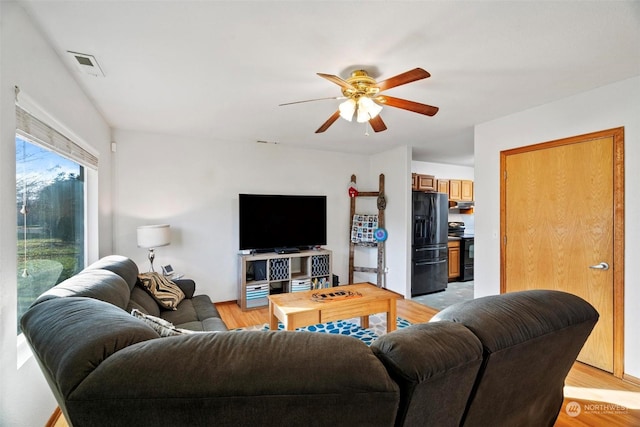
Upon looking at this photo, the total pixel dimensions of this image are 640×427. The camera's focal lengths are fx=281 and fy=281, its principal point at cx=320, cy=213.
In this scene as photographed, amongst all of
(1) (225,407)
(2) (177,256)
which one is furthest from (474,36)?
(2) (177,256)

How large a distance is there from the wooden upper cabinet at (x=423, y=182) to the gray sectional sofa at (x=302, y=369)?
411 centimetres

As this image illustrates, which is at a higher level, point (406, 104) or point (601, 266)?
point (406, 104)

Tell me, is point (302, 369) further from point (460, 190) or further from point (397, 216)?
point (460, 190)

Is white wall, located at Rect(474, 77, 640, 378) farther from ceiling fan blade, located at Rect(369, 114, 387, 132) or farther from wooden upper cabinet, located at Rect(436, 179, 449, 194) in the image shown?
wooden upper cabinet, located at Rect(436, 179, 449, 194)

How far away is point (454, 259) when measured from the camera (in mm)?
5395

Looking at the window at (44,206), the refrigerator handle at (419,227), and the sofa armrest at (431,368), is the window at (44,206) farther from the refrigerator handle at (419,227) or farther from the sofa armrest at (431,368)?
the refrigerator handle at (419,227)

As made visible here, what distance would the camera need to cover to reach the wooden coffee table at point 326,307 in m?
2.34

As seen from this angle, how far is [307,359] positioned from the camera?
0.68m

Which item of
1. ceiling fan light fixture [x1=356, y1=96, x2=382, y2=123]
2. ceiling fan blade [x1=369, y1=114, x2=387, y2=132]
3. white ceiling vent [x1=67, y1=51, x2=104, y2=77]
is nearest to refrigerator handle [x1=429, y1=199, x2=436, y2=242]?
ceiling fan blade [x1=369, y1=114, x2=387, y2=132]

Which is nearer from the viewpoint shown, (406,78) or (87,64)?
(406,78)

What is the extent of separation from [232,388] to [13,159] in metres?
1.61

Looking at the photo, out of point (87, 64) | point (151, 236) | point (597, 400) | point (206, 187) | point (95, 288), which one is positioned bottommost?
point (597, 400)

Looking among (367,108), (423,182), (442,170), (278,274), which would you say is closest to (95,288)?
(367,108)

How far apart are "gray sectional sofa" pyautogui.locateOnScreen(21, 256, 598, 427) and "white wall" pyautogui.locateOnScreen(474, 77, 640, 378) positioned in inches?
69.2
